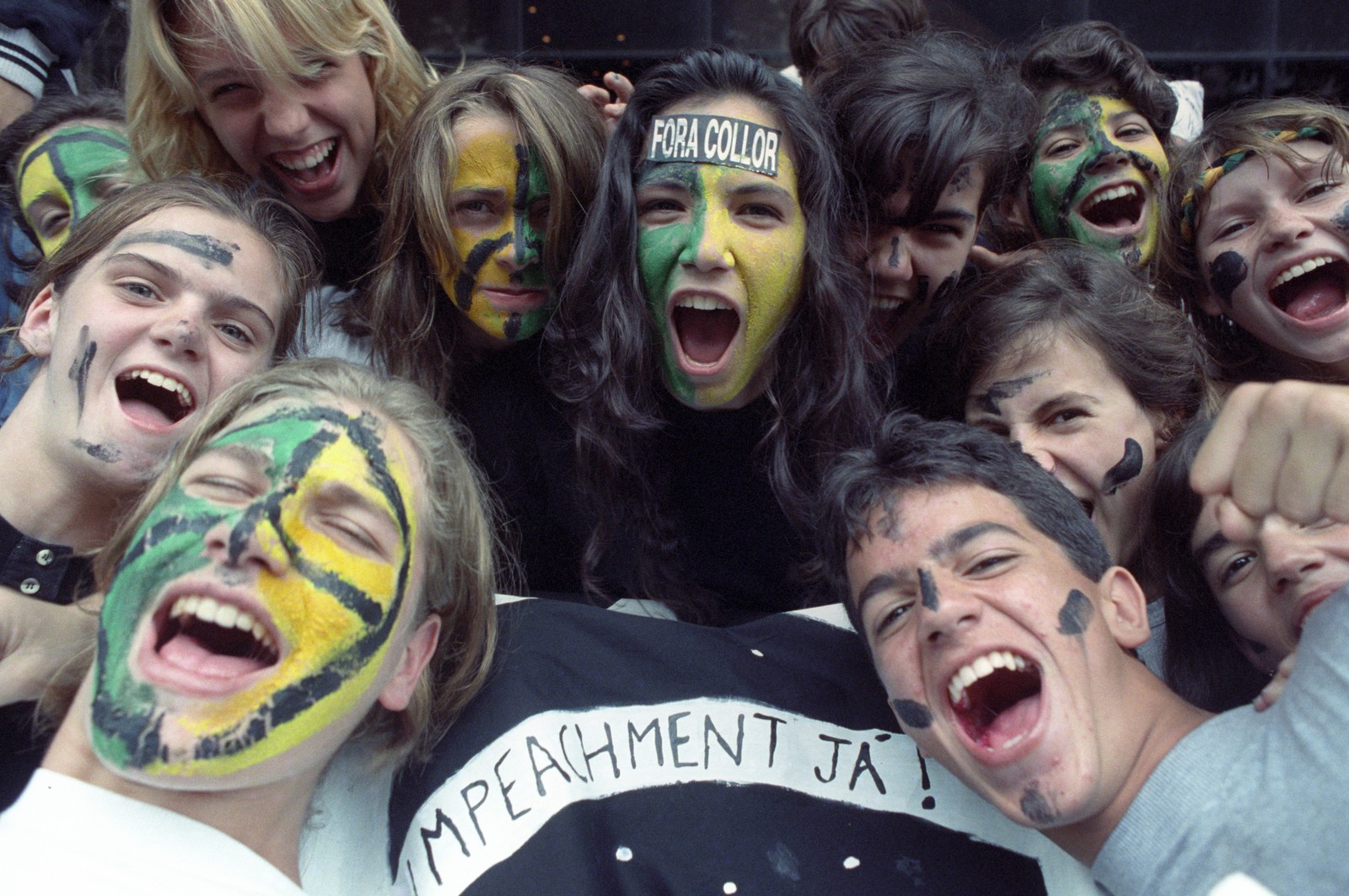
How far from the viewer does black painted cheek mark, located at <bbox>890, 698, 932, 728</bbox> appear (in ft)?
6.86

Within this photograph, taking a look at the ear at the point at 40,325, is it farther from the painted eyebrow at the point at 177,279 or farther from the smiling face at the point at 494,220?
the smiling face at the point at 494,220

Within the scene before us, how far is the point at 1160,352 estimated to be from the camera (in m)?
2.79

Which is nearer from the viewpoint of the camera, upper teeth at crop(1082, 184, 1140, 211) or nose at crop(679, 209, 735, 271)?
nose at crop(679, 209, 735, 271)

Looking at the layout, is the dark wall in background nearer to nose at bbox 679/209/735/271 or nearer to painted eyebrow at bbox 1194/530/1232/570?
nose at bbox 679/209/735/271

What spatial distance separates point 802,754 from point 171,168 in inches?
88.3

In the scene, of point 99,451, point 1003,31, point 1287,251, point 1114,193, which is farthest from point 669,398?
point 1003,31

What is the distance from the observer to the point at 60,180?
312cm

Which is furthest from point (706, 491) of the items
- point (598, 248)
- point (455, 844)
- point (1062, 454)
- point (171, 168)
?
point (171, 168)

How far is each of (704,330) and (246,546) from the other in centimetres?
129

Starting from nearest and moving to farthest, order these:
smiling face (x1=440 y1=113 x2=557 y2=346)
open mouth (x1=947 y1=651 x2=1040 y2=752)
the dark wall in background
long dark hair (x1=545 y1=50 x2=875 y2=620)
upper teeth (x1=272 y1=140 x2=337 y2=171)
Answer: open mouth (x1=947 y1=651 x2=1040 y2=752) → long dark hair (x1=545 y1=50 x2=875 y2=620) → smiling face (x1=440 y1=113 x2=557 y2=346) → upper teeth (x1=272 y1=140 x2=337 y2=171) → the dark wall in background

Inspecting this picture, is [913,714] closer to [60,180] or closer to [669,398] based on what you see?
[669,398]

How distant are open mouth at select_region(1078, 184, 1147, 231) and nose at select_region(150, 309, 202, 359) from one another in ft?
8.24

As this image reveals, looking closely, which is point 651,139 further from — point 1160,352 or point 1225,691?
point 1225,691

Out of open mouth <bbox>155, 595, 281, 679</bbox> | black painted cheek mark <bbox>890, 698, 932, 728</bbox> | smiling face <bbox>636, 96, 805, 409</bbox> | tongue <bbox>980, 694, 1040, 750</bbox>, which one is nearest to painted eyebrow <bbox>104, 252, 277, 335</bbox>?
open mouth <bbox>155, 595, 281, 679</bbox>
